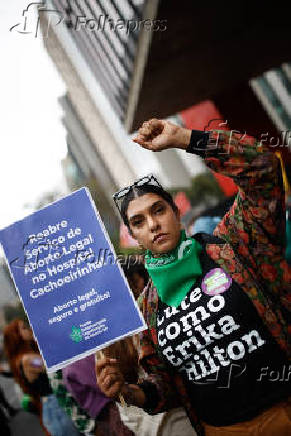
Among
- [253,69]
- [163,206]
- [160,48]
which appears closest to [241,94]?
[253,69]

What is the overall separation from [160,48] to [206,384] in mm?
3584

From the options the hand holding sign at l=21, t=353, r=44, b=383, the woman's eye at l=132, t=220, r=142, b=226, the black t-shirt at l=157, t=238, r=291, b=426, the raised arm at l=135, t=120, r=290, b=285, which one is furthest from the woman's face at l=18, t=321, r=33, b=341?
the raised arm at l=135, t=120, r=290, b=285

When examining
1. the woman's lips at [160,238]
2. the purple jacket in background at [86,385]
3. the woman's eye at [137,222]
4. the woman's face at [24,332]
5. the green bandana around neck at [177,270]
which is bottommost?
the purple jacket in background at [86,385]

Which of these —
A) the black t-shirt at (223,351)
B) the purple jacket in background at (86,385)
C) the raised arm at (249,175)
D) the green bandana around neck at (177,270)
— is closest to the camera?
the raised arm at (249,175)

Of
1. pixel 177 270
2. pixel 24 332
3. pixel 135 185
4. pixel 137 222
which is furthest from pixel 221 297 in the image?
pixel 24 332

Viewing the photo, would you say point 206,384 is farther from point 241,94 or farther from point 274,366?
point 241,94

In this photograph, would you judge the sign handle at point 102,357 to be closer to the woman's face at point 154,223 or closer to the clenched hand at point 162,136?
the woman's face at point 154,223

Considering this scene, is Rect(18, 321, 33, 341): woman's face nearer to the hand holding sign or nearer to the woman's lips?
the hand holding sign

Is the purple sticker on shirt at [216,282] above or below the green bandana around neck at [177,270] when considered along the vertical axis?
below

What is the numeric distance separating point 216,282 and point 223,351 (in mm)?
285

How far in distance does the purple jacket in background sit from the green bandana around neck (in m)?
1.11

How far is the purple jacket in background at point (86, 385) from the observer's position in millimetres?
2334

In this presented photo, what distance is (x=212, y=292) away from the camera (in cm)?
146

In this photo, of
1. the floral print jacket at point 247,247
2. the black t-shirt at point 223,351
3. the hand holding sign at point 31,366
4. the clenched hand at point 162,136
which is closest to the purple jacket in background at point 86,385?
the hand holding sign at point 31,366
